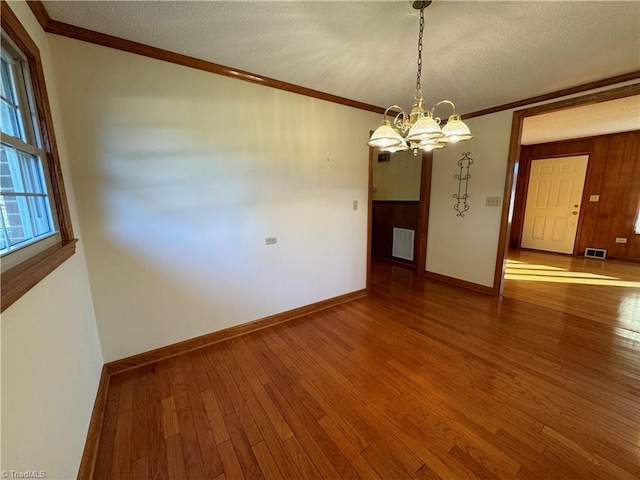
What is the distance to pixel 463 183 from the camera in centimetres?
353

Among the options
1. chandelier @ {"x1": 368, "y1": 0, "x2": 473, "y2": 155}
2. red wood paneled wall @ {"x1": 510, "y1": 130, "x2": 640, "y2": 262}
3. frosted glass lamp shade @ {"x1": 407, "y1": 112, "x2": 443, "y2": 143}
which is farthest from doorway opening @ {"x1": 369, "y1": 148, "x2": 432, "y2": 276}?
red wood paneled wall @ {"x1": 510, "y1": 130, "x2": 640, "y2": 262}

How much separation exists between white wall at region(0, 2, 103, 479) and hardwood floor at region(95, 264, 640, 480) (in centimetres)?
33

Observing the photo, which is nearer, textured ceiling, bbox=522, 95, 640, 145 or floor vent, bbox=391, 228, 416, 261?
textured ceiling, bbox=522, 95, 640, 145

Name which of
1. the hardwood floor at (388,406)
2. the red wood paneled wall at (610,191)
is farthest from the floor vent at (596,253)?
→ the hardwood floor at (388,406)

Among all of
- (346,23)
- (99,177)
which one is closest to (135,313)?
(99,177)

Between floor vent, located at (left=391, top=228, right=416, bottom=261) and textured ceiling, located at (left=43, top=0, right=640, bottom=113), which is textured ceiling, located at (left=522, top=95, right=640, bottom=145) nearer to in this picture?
textured ceiling, located at (left=43, top=0, right=640, bottom=113)

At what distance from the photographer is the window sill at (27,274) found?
2.49 feet

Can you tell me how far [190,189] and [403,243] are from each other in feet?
12.2

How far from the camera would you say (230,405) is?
1630 millimetres

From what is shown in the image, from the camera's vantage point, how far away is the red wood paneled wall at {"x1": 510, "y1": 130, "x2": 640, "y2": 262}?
462cm

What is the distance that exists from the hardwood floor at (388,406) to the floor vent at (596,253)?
12.5 ft

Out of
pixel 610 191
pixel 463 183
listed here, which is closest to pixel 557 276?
pixel 463 183

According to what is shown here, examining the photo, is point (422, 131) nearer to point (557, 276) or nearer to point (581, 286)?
point (581, 286)

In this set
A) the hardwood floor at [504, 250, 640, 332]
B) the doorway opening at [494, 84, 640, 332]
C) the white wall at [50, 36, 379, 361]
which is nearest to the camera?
the white wall at [50, 36, 379, 361]
